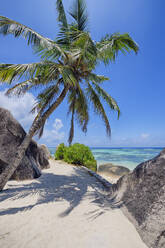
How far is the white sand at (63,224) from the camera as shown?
1875 mm

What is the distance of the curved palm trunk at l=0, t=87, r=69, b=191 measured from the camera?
13.1 feet

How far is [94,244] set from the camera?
182 centimetres

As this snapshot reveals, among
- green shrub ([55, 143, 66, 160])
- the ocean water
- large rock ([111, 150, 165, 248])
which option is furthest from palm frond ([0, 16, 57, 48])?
the ocean water

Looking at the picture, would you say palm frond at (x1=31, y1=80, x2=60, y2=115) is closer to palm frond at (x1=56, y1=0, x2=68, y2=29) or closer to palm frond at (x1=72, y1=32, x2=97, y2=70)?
palm frond at (x1=72, y1=32, x2=97, y2=70)

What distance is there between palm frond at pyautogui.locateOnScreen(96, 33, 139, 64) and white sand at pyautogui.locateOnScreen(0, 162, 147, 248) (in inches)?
215

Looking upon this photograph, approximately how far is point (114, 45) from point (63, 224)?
6495mm

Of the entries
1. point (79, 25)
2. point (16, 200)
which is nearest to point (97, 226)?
point (16, 200)

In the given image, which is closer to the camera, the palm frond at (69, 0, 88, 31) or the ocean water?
the palm frond at (69, 0, 88, 31)

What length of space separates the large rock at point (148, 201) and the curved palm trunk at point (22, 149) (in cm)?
338

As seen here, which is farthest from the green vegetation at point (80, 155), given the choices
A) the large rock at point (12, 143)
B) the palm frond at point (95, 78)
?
the palm frond at point (95, 78)

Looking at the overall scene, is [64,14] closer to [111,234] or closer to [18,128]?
[18,128]

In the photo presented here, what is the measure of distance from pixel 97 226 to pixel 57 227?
73cm

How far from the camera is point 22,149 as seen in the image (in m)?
4.20

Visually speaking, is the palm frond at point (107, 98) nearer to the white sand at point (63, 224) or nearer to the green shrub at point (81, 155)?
the white sand at point (63, 224)
